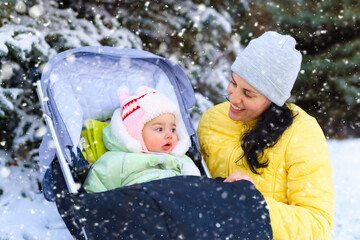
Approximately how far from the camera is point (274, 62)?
7.71 feet

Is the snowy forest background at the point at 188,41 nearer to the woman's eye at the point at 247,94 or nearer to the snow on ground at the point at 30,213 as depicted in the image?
the snow on ground at the point at 30,213

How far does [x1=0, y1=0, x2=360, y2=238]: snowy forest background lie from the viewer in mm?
3607

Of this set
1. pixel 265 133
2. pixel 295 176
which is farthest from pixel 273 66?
pixel 295 176

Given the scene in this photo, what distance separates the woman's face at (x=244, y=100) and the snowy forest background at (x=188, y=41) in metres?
1.29

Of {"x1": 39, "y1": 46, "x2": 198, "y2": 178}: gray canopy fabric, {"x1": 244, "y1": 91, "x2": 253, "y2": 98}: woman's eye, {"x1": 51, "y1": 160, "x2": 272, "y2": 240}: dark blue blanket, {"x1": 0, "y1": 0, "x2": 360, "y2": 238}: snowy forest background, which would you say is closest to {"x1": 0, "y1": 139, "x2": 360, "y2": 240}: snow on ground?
{"x1": 0, "y1": 0, "x2": 360, "y2": 238}: snowy forest background

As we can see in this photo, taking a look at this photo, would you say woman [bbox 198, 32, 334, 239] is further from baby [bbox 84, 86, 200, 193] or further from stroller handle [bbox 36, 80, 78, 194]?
stroller handle [bbox 36, 80, 78, 194]

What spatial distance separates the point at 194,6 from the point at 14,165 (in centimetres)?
262

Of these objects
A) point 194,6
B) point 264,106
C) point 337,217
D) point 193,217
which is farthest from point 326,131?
point 193,217

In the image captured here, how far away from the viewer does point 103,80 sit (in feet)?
9.96

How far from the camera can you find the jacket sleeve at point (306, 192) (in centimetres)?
207

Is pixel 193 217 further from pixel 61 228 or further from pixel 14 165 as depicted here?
pixel 14 165

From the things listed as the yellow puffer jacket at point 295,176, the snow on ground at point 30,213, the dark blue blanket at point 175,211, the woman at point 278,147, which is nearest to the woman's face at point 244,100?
the woman at point 278,147

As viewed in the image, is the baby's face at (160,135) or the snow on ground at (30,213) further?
the snow on ground at (30,213)

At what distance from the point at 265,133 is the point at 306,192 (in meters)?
0.43
